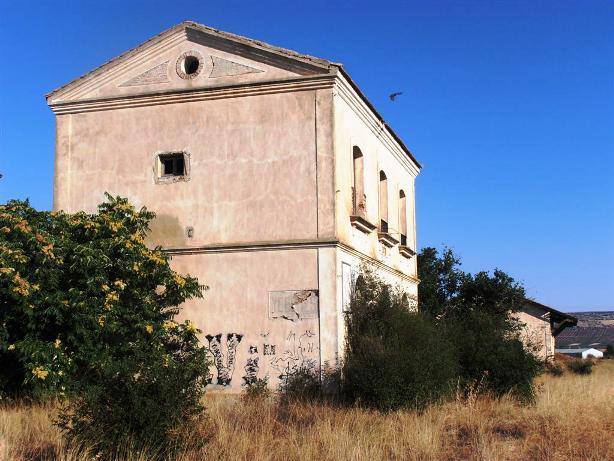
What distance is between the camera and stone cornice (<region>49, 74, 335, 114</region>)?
15.7m

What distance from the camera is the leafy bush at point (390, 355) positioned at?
13578 millimetres

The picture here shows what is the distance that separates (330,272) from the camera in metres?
15.1

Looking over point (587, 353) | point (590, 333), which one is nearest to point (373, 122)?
point (587, 353)

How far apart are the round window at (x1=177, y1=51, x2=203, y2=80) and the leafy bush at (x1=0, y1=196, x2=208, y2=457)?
337 cm

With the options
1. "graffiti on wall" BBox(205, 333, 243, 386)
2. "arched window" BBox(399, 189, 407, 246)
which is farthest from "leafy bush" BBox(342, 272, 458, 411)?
"arched window" BBox(399, 189, 407, 246)

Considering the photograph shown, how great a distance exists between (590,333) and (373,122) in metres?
87.5

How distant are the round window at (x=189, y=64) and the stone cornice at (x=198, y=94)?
414 mm

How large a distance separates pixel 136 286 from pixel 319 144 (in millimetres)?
4870

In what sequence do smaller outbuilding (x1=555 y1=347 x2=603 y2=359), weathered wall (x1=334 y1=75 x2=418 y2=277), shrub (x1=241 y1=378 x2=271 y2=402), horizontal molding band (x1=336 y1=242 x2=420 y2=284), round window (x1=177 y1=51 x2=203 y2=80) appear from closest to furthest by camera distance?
shrub (x1=241 y1=378 x2=271 y2=402) → horizontal molding band (x1=336 y1=242 x2=420 y2=284) → weathered wall (x1=334 y1=75 x2=418 y2=277) → round window (x1=177 y1=51 x2=203 y2=80) → smaller outbuilding (x1=555 y1=347 x2=603 y2=359)

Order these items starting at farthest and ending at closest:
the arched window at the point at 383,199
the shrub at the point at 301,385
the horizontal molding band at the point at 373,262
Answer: the arched window at the point at 383,199, the horizontal molding band at the point at 373,262, the shrub at the point at 301,385

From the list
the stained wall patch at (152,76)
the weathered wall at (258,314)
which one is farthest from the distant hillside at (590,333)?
the stained wall patch at (152,76)

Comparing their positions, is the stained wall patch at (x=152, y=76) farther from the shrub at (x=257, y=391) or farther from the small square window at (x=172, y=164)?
the shrub at (x=257, y=391)

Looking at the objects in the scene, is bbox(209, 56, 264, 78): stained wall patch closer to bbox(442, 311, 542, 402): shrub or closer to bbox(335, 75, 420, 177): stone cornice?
bbox(335, 75, 420, 177): stone cornice

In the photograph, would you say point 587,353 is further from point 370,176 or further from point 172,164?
point 172,164
